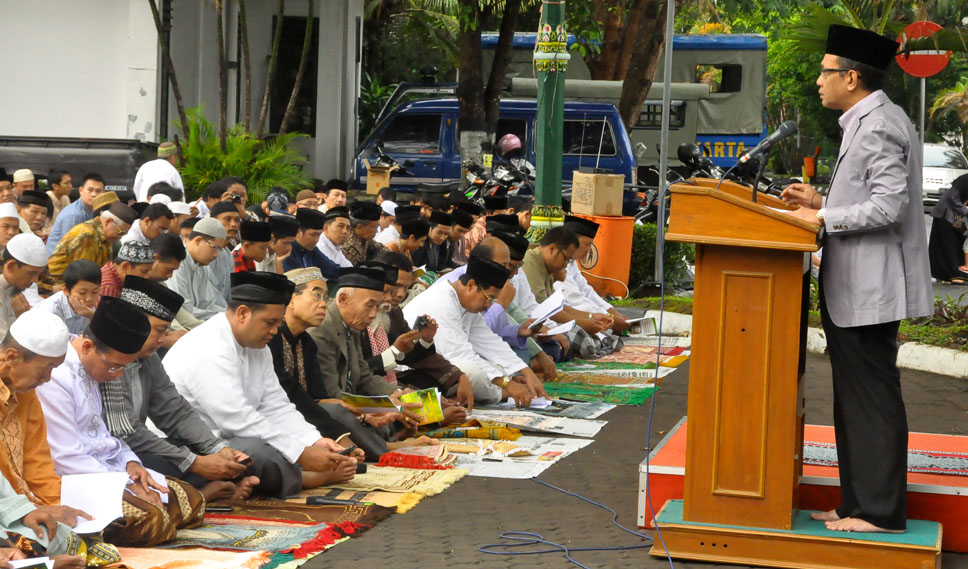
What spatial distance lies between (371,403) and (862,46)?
3.51 metres

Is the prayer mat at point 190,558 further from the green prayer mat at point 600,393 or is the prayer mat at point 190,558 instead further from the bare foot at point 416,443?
the green prayer mat at point 600,393

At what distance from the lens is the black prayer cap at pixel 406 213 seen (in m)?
12.2

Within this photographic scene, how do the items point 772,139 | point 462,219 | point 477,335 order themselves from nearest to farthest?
point 772,139 → point 477,335 → point 462,219

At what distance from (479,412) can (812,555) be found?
405 centimetres

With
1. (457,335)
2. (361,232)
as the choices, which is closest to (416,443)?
(457,335)

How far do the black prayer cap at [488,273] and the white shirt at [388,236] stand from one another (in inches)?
158

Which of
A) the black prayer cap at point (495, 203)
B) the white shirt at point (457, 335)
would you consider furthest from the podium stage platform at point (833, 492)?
the black prayer cap at point (495, 203)

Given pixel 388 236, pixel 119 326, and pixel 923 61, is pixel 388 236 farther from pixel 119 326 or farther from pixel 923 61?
pixel 119 326

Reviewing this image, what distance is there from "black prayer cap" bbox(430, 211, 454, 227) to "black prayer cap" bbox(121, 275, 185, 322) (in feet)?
23.0

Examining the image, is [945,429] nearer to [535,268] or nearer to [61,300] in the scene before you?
[535,268]

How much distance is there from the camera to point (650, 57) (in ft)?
68.2

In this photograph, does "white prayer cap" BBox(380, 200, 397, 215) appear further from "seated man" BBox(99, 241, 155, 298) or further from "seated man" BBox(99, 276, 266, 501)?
"seated man" BBox(99, 276, 266, 501)

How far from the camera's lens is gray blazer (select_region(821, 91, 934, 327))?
487cm

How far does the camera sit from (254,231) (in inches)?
379
